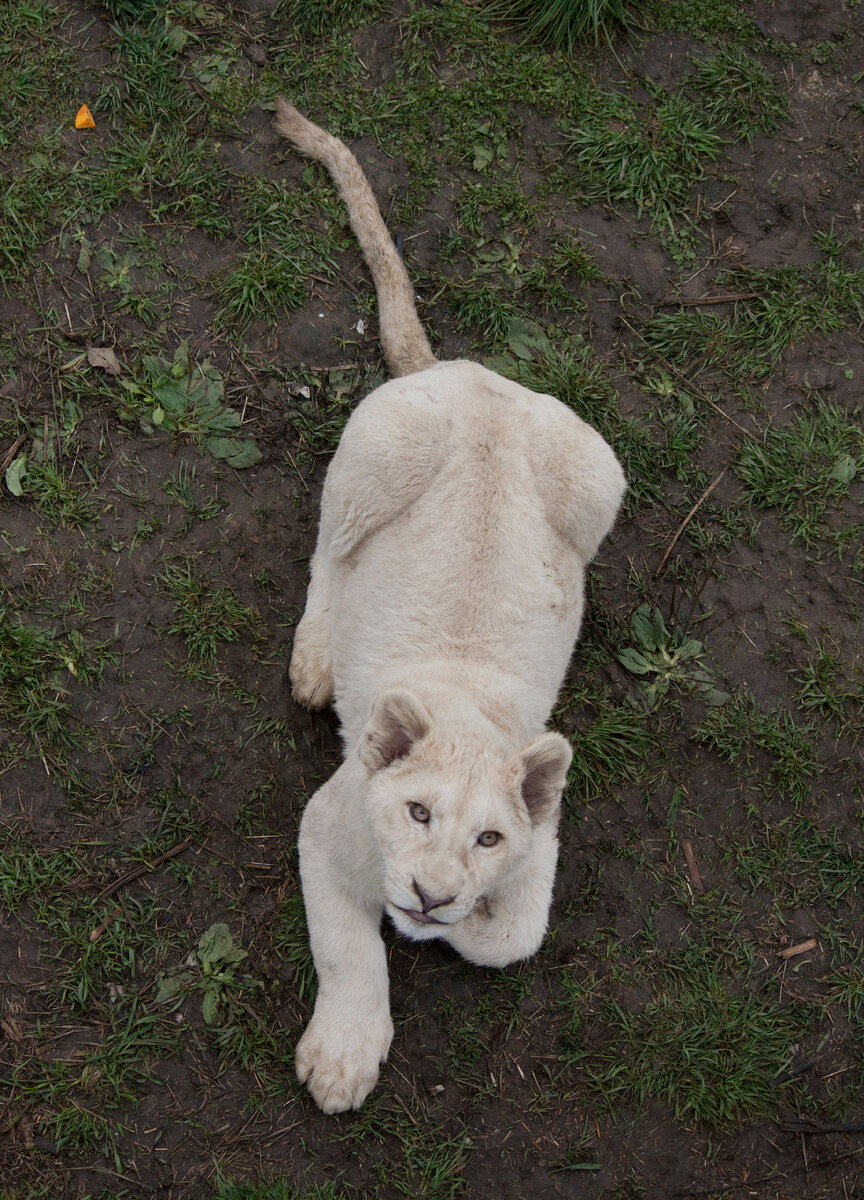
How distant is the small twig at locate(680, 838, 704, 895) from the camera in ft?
17.1

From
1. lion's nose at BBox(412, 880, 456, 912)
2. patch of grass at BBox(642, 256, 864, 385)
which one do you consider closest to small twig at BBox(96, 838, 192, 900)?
lion's nose at BBox(412, 880, 456, 912)

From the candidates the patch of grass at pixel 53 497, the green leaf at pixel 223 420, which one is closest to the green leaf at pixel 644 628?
the green leaf at pixel 223 420

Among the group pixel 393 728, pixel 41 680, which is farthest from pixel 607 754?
pixel 41 680

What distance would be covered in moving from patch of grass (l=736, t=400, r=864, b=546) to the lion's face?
290cm

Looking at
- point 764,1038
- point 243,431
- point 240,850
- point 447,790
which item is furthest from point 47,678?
point 764,1038

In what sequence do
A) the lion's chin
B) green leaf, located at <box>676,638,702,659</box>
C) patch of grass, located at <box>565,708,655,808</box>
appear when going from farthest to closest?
green leaf, located at <box>676,638,702,659</box> → patch of grass, located at <box>565,708,655,808</box> → the lion's chin

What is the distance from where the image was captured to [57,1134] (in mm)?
4516

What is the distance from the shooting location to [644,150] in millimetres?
6070

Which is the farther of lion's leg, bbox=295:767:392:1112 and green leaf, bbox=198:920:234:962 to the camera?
green leaf, bbox=198:920:234:962

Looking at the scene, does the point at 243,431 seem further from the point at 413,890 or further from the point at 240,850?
the point at 413,890

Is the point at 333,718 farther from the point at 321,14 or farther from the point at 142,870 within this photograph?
the point at 321,14

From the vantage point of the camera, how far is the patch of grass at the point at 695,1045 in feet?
16.1

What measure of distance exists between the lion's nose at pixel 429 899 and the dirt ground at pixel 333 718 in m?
1.66

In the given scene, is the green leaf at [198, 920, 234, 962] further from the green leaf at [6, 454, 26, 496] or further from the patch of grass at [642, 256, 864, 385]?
the patch of grass at [642, 256, 864, 385]
